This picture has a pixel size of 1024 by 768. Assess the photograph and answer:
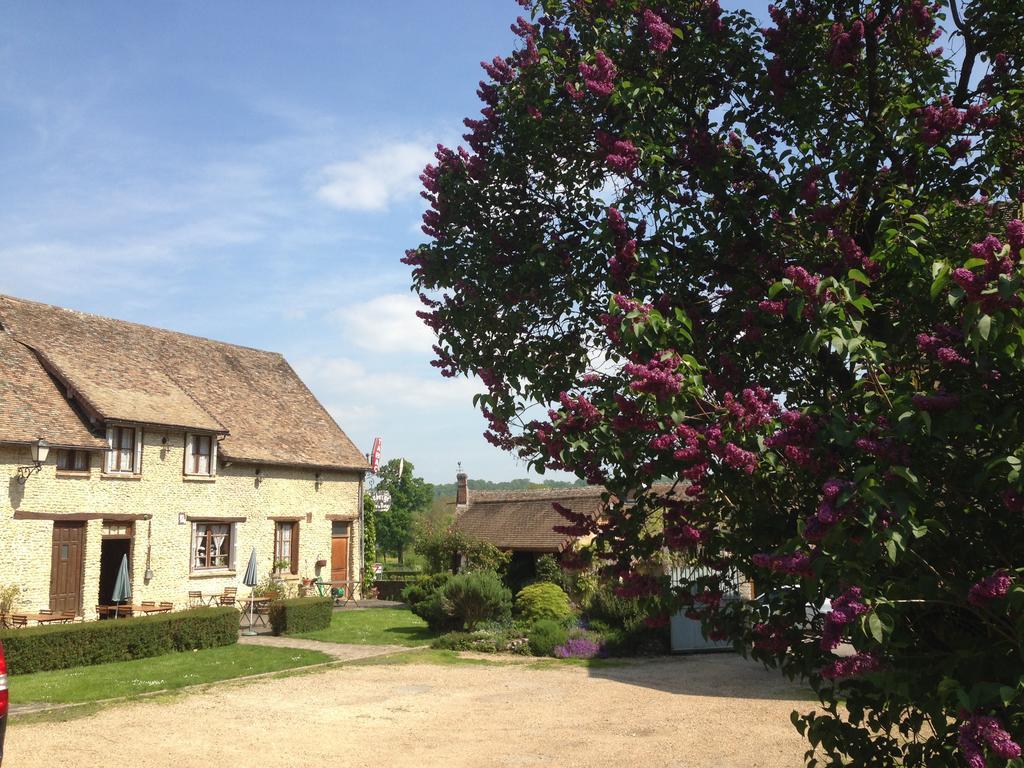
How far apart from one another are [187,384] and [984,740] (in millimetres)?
28323

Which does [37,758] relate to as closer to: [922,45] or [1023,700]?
[1023,700]

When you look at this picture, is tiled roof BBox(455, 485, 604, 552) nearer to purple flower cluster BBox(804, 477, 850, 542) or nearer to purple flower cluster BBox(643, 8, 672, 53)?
purple flower cluster BBox(643, 8, 672, 53)

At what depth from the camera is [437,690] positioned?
13.9 metres

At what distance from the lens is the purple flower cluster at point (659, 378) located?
3.51 metres

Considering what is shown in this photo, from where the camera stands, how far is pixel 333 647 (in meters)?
19.3

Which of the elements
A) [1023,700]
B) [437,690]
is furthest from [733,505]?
[437,690]

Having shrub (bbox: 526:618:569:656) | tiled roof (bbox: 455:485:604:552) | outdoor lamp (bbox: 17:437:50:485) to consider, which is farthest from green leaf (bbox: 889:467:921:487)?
tiled roof (bbox: 455:485:604:552)

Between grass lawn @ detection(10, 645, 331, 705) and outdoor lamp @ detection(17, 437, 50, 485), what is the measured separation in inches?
241

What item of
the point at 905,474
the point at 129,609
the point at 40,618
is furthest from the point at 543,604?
the point at 905,474

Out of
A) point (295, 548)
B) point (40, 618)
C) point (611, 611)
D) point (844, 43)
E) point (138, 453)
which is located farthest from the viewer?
point (295, 548)

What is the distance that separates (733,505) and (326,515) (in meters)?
28.0

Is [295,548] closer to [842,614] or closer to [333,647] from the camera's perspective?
[333,647]

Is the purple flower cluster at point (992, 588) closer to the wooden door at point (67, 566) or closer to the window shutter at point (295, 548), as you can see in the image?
the wooden door at point (67, 566)

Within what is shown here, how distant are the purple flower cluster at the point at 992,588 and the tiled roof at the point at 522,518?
25.9 m
